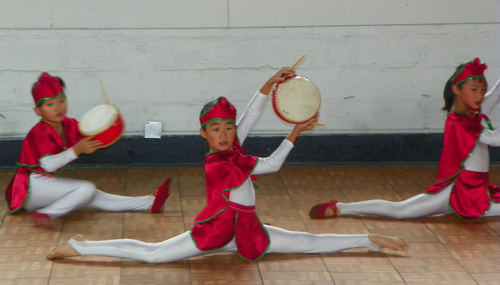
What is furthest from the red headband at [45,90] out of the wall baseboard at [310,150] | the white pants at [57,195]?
the wall baseboard at [310,150]

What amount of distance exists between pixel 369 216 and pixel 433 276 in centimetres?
93

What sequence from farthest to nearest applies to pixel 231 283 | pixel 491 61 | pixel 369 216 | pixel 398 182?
pixel 491 61 → pixel 398 182 → pixel 369 216 → pixel 231 283

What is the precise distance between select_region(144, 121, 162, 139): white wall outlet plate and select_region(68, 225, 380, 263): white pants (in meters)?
1.95

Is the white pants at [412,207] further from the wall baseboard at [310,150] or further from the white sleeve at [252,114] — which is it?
the wall baseboard at [310,150]

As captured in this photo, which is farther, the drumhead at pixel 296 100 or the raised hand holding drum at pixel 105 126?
the raised hand holding drum at pixel 105 126

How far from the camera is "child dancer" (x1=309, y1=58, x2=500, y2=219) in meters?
A: 4.00

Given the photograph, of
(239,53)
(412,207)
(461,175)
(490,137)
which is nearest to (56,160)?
(239,53)

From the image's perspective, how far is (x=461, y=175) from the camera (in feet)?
13.2

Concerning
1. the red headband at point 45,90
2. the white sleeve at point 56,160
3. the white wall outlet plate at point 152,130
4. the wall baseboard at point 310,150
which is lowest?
the wall baseboard at point 310,150

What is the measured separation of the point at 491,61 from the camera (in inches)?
210

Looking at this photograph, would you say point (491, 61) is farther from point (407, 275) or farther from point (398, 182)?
point (407, 275)

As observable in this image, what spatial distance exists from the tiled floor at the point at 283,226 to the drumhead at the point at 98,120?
1.88 ft

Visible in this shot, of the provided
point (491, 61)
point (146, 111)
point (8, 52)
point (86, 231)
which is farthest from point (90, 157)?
point (491, 61)

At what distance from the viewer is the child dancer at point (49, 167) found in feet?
12.9
